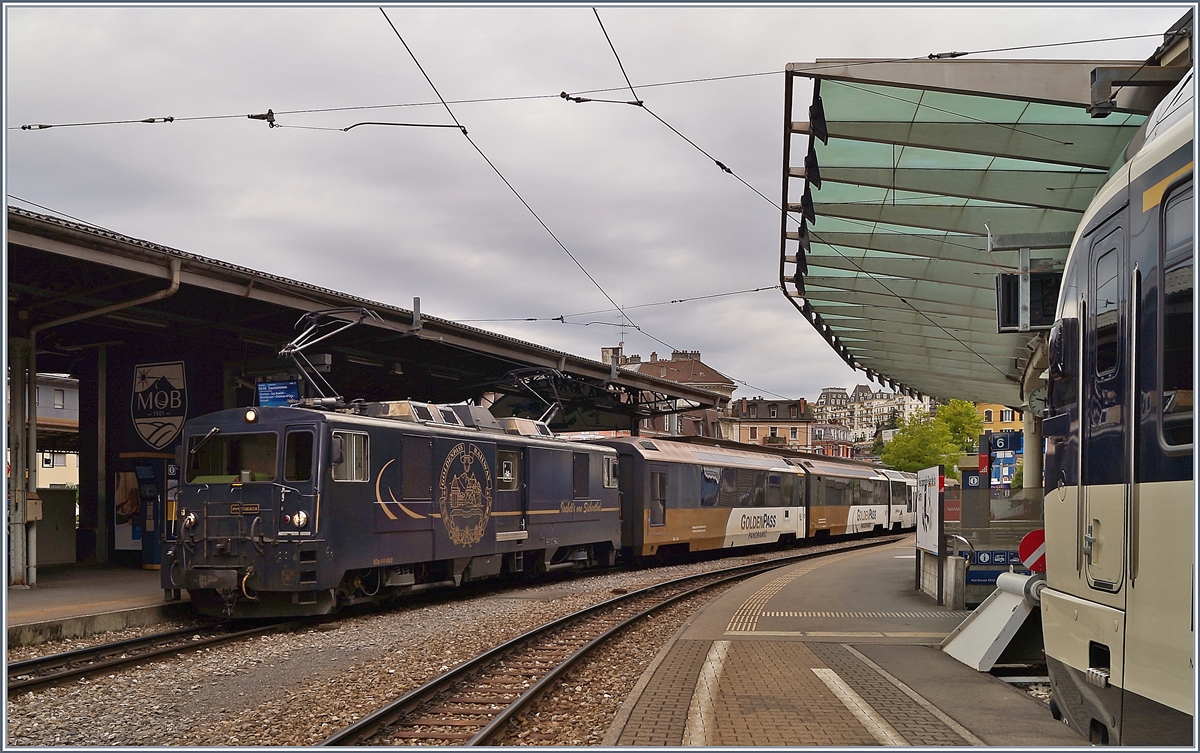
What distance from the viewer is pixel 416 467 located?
1417cm

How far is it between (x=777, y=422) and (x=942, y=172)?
9539 centimetres

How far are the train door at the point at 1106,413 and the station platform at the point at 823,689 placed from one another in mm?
2227

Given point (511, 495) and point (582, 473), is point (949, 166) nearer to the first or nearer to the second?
point (511, 495)

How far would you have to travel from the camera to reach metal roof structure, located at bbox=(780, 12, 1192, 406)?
1012 cm

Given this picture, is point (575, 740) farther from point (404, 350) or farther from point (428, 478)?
point (404, 350)

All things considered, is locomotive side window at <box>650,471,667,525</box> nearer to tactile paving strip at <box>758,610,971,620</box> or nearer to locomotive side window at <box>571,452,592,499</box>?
locomotive side window at <box>571,452,592,499</box>

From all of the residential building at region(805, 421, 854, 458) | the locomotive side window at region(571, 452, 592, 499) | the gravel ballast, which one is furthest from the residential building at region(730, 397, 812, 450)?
the gravel ballast

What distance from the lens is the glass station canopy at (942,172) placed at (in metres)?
10.4

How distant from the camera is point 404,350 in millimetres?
23906

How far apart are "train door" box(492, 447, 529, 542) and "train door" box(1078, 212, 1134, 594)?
11754 millimetres

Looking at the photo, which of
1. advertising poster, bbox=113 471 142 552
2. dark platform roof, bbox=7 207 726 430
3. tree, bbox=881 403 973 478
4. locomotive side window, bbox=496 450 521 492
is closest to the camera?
dark platform roof, bbox=7 207 726 430

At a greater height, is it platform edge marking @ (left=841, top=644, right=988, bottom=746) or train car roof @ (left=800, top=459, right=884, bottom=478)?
train car roof @ (left=800, top=459, right=884, bottom=478)

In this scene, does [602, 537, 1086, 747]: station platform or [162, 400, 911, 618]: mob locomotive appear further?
[162, 400, 911, 618]: mob locomotive

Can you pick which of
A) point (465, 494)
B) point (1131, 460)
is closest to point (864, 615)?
point (465, 494)
